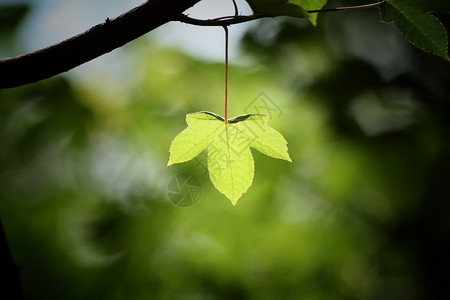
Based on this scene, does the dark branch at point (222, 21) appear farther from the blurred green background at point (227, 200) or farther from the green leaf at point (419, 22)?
the blurred green background at point (227, 200)

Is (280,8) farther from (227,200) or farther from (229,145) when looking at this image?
(227,200)

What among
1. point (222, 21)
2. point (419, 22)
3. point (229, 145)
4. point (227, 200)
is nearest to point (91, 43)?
point (222, 21)

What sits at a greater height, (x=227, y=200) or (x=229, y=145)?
(x=229, y=145)

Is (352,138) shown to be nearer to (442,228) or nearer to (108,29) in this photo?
(442,228)

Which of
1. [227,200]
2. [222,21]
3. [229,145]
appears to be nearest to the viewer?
[222,21]

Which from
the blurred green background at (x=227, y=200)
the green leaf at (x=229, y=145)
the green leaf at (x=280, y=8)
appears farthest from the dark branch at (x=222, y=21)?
the blurred green background at (x=227, y=200)

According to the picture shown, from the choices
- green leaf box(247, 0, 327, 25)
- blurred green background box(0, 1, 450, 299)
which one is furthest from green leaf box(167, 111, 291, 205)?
blurred green background box(0, 1, 450, 299)

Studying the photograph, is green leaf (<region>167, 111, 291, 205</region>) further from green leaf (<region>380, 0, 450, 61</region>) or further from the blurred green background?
the blurred green background
